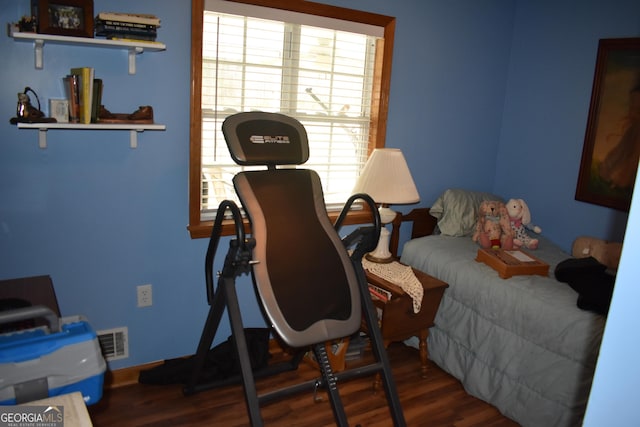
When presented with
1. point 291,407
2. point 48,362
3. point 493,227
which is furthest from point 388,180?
point 48,362

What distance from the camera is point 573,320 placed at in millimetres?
2348

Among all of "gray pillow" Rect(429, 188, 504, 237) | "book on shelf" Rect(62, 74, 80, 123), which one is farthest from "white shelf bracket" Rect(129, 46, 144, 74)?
"gray pillow" Rect(429, 188, 504, 237)

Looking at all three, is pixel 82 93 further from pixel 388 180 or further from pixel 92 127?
pixel 388 180

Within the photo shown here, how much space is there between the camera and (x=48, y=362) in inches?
35.8

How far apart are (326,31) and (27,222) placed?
1.86 meters

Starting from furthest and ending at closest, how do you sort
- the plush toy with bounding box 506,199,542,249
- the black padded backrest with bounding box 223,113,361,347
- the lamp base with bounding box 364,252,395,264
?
1. the plush toy with bounding box 506,199,542,249
2. the lamp base with bounding box 364,252,395,264
3. the black padded backrest with bounding box 223,113,361,347

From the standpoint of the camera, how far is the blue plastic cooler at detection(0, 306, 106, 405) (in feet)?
2.88

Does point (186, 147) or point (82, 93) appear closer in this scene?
point (82, 93)

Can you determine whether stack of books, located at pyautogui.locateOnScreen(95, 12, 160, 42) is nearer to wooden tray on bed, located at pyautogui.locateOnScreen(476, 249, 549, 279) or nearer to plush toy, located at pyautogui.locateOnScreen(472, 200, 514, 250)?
wooden tray on bed, located at pyautogui.locateOnScreen(476, 249, 549, 279)

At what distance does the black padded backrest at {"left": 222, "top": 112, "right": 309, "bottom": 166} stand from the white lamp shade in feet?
1.98

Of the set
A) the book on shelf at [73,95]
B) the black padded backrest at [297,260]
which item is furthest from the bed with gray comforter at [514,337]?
the book on shelf at [73,95]

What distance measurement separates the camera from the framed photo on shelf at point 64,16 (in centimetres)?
207

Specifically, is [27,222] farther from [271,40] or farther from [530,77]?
[530,77]

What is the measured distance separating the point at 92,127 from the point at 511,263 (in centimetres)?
220
